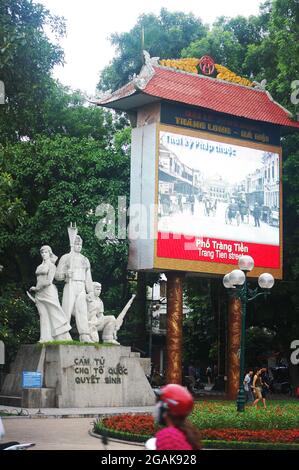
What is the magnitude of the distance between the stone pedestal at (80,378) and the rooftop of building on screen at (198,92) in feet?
28.7

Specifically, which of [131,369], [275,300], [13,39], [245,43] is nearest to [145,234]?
[131,369]

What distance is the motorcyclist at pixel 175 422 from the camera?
5.55m

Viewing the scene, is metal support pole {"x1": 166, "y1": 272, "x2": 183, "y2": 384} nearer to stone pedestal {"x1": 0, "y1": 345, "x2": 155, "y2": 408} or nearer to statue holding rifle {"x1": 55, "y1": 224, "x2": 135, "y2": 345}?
stone pedestal {"x1": 0, "y1": 345, "x2": 155, "y2": 408}

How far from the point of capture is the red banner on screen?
27125mm

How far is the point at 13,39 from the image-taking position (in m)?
15.6

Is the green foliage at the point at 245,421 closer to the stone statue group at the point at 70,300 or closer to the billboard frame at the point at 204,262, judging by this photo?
the stone statue group at the point at 70,300

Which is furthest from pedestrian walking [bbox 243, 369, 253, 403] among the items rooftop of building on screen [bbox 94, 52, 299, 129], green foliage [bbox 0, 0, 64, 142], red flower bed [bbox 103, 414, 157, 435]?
green foliage [bbox 0, 0, 64, 142]

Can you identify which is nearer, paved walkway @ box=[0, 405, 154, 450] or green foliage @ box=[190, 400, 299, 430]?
paved walkway @ box=[0, 405, 154, 450]

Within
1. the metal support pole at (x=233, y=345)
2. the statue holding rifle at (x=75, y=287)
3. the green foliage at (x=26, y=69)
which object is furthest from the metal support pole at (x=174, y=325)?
the green foliage at (x=26, y=69)

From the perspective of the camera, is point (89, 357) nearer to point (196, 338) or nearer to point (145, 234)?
point (145, 234)

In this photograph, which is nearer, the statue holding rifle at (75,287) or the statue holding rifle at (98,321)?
the statue holding rifle at (75,287)

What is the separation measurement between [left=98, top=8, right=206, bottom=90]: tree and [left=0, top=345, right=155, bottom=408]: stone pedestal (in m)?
20.3

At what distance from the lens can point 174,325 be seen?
93.1 feet

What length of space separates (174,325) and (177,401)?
75.3 feet
